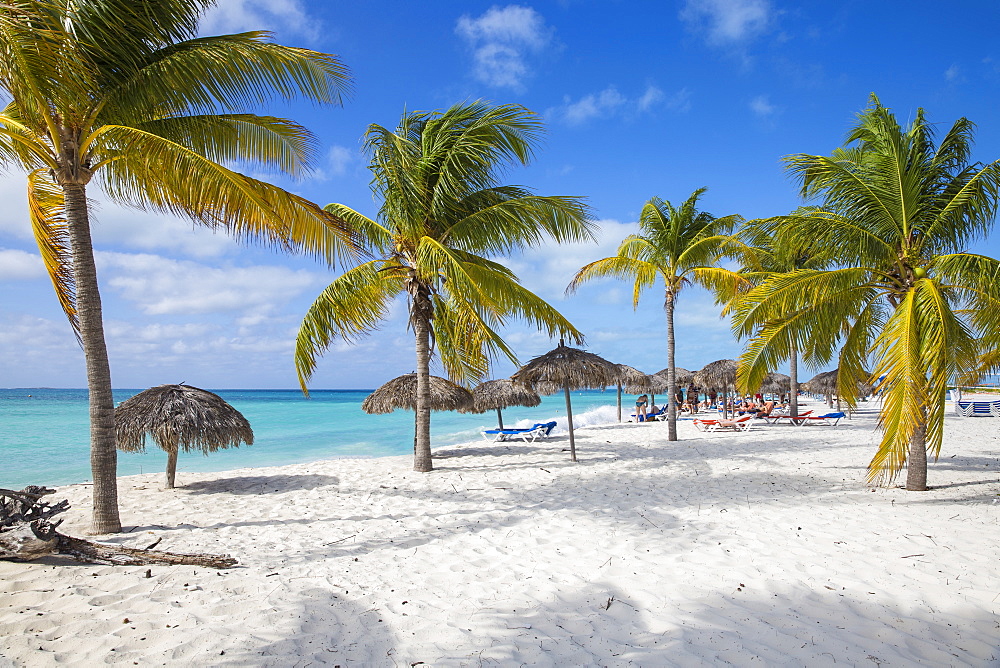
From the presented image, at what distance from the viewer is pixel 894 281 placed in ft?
21.2

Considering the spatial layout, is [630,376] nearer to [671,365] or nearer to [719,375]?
[719,375]

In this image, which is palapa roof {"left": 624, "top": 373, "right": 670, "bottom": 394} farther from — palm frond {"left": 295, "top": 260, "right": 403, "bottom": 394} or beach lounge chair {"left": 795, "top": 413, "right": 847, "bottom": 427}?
palm frond {"left": 295, "top": 260, "right": 403, "bottom": 394}

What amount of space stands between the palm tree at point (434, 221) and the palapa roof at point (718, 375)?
17817 mm

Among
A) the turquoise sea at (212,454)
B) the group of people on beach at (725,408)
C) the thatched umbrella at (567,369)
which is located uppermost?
the thatched umbrella at (567,369)

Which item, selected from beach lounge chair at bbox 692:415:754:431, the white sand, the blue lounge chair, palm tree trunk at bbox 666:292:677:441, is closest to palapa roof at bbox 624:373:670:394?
beach lounge chair at bbox 692:415:754:431

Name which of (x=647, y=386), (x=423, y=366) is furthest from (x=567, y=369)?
(x=647, y=386)

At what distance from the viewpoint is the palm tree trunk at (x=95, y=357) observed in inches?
191

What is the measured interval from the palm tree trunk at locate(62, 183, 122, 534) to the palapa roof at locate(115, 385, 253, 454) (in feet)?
6.89

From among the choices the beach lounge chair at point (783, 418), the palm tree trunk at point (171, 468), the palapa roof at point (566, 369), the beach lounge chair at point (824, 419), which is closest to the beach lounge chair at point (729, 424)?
the beach lounge chair at point (783, 418)

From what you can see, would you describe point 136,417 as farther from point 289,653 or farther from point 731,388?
point 731,388

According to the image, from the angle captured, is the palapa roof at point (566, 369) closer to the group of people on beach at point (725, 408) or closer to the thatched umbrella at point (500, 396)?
the thatched umbrella at point (500, 396)

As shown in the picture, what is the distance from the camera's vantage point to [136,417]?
7.18 m

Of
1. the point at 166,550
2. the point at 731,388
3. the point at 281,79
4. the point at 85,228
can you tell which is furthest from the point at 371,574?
the point at 731,388

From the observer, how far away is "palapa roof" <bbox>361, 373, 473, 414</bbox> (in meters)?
10.8
